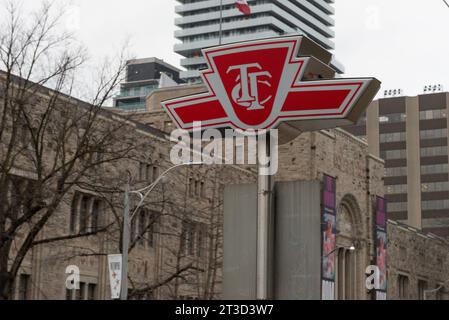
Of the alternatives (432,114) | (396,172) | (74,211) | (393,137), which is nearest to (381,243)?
(74,211)

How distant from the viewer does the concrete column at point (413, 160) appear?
145875 millimetres

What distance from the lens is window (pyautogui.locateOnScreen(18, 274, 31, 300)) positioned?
4088 cm

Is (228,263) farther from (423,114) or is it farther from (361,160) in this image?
(423,114)

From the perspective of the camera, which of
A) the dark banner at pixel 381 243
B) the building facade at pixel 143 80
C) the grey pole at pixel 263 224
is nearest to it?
the grey pole at pixel 263 224

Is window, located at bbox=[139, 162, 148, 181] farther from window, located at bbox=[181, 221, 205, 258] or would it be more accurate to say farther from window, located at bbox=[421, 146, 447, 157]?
window, located at bbox=[421, 146, 447, 157]

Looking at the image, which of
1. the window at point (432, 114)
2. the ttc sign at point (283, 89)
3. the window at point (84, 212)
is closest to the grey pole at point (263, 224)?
the ttc sign at point (283, 89)

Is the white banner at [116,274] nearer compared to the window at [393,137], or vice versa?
the white banner at [116,274]

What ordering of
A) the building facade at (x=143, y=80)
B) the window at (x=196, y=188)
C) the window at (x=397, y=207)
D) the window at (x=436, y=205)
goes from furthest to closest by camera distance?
the building facade at (x=143, y=80) < the window at (x=397, y=207) < the window at (x=436, y=205) < the window at (x=196, y=188)

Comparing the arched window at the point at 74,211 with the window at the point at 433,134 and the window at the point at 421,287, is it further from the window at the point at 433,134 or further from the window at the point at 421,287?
the window at the point at 433,134

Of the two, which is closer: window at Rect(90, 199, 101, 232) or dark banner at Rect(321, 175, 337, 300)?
window at Rect(90, 199, 101, 232)

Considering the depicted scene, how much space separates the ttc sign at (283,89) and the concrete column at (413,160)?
138 metres

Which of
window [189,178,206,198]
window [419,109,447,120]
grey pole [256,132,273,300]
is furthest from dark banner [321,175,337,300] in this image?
window [419,109,447,120]

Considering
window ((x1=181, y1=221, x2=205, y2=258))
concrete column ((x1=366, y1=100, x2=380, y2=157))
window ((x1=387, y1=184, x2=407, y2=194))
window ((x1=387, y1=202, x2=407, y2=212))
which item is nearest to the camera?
window ((x1=181, y1=221, x2=205, y2=258))

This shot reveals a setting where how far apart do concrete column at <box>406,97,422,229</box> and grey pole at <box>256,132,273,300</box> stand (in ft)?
453
